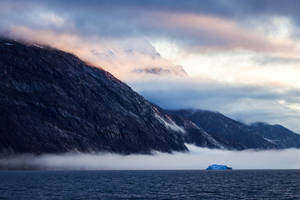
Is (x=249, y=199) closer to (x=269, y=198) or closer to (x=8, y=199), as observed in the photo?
(x=269, y=198)

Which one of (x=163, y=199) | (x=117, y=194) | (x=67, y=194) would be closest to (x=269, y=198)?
(x=163, y=199)

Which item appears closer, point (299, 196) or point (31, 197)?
point (31, 197)

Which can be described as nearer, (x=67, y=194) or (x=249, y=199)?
(x=249, y=199)

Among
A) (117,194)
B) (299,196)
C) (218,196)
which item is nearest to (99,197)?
(117,194)

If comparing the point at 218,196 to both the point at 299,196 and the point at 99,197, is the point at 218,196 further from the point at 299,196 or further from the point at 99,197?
the point at 99,197

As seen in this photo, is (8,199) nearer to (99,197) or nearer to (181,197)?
(99,197)

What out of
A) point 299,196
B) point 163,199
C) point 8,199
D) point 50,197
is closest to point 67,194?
point 50,197

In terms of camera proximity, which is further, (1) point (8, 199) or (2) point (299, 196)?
(2) point (299, 196)
